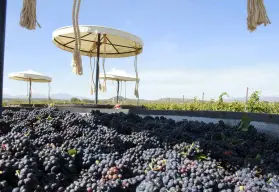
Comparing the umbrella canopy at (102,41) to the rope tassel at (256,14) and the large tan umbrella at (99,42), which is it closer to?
the large tan umbrella at (99,42)

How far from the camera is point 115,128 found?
1474 millimetres

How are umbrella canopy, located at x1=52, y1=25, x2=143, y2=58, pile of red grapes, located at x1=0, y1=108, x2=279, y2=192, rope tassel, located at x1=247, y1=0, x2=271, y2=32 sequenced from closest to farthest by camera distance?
1. pile of red grapes, located at x1=0, y1=108, x2=279, y2=192
2. rope tassel, located at x1=247, y1=0, x2=271, y2=32
3. umbrella canopy, located at x1=52, y1=25, x2=143, y2=58

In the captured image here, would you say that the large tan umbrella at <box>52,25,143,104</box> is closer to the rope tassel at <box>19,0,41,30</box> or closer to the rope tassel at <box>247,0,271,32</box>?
the rope tassel at <box>19,0,41,30</box>

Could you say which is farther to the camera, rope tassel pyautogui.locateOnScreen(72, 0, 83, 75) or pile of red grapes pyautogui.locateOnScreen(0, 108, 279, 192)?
rope tassel pyautogui.locateOnScreen(72, 0, 83, 75)

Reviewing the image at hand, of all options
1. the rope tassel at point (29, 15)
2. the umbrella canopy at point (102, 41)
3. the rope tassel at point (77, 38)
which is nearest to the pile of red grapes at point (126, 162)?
the rope tassel at point (29, 15)

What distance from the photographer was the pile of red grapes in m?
0.81

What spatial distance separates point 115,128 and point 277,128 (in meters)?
0.99

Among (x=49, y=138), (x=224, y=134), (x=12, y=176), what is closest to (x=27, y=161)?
(x=12, y=176)

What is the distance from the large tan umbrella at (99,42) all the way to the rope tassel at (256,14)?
12.6ft

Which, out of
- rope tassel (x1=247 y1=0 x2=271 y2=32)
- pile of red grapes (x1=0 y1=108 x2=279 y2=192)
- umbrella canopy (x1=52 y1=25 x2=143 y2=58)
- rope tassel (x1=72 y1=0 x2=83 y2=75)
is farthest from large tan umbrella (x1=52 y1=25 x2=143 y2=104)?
pile of red grapes (x1=0 y1=108 x2=279 y2=192)

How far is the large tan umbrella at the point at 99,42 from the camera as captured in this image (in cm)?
550

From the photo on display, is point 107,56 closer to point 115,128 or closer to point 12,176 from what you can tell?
point 115,128

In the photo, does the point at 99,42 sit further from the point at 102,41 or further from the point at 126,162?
the point at 126,162

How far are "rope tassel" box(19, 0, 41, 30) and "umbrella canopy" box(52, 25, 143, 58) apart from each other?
3459mm
